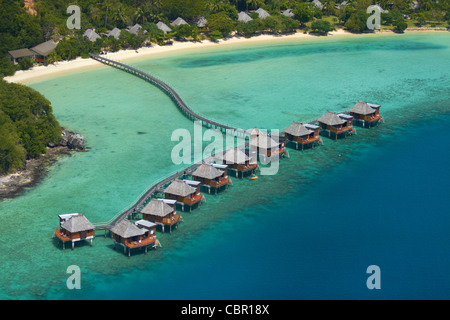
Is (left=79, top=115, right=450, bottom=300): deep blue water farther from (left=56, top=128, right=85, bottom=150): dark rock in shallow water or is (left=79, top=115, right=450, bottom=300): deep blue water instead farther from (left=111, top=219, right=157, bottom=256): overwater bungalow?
(left=56, top=128, right=85, bottom=150): dark rock in shallow water

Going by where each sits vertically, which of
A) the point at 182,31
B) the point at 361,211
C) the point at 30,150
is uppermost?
the point at 182,31

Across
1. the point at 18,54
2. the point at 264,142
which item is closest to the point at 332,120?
the point at 264,142

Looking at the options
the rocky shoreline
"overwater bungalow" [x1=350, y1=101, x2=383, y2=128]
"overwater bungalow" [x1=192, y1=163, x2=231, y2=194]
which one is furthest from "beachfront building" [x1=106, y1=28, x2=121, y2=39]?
"overwater bungalow" [x1=192, y1=163, x2=231, y2=194]

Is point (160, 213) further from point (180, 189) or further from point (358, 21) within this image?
point (358, 21)

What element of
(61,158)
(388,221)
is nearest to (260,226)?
(388,221)

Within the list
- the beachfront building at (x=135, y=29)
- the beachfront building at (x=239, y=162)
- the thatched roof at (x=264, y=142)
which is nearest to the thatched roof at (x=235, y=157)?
the beachfront building at (x=239, y=162)

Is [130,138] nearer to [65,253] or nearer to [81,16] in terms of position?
[65,253]
